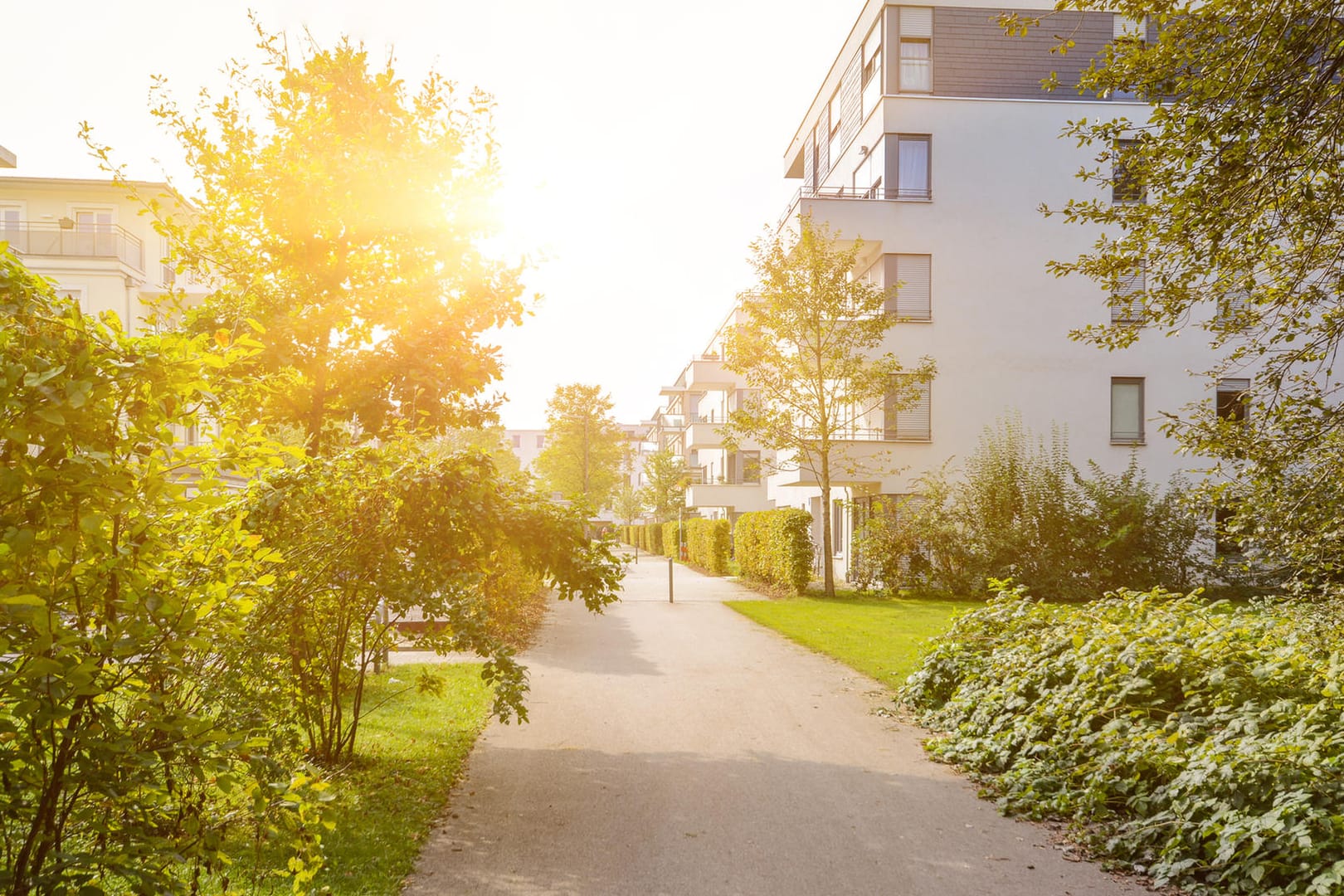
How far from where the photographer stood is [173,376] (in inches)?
110

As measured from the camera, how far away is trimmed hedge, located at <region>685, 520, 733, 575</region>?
33781 millimetres

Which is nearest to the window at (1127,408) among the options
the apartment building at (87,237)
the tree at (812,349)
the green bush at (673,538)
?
the tree at (812,349)

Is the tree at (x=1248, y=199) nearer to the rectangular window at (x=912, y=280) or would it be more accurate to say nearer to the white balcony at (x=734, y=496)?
the rectangular window at (x=912, y=280)

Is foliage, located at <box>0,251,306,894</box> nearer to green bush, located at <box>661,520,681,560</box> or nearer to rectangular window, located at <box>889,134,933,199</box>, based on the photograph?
rectangular window, located at <box>889,134,933,199</box>

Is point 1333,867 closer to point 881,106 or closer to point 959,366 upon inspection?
point 959,366

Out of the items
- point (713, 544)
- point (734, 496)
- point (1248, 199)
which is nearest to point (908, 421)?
point (713, 544)

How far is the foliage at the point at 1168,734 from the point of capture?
194 inches

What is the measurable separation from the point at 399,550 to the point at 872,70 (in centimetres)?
2496

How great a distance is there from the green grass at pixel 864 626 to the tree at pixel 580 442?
37088 millimetres

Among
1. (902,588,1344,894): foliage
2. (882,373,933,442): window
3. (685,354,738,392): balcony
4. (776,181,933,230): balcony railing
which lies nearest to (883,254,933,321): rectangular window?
(776,181,933,230): balcony railing

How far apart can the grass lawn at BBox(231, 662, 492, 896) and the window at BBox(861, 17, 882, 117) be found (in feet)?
70.3

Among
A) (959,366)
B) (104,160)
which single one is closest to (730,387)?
(959,366)

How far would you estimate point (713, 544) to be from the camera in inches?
1357

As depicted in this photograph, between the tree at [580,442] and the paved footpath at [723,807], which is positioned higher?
the tree at [580,442]
